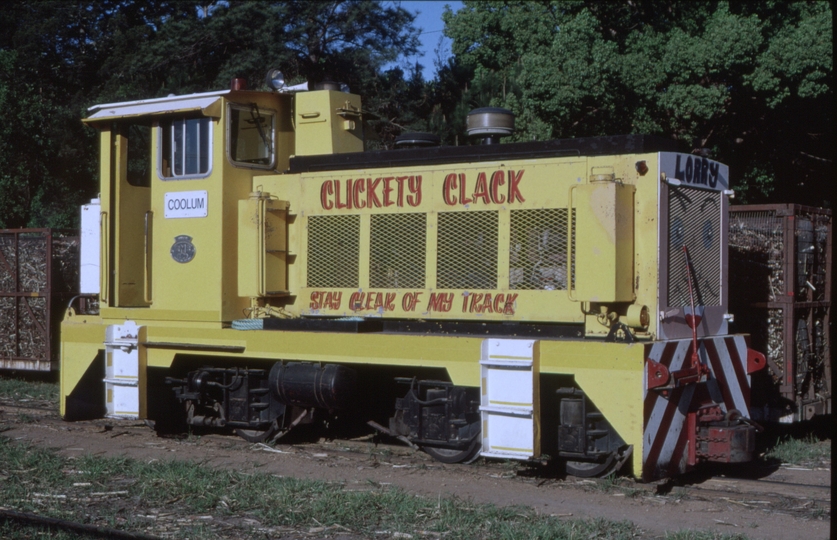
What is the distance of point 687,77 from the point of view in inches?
586

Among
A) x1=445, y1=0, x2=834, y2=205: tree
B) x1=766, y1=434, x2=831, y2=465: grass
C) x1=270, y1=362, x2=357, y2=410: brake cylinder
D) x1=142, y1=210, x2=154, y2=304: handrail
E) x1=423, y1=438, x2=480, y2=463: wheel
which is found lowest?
x1=766, y1=434, x2=831, y2=465: grass

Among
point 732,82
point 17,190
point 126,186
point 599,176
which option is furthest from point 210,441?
point 17,190

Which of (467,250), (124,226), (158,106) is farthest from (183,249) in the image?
(467,250)

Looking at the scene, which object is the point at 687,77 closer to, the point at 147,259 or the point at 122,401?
the point at 147,259

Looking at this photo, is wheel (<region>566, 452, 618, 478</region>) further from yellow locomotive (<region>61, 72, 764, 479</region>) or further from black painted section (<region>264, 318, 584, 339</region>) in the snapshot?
black painted section (<region>264, 318, 584, 339</region>)

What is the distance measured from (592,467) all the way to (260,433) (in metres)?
3.24

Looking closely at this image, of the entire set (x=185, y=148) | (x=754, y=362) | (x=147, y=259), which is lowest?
(x=754, y=362)

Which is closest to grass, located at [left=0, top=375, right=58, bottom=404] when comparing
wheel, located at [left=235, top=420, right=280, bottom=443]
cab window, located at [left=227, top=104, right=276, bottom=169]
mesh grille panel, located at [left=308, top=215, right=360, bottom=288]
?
wheel, located at [left=235, top=420, right=280, bottom=443]

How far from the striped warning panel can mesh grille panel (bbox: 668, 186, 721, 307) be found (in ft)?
1.32

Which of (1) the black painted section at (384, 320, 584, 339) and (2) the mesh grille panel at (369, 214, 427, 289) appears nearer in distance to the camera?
(1) the black painted section at (384, 320, 584, 339)

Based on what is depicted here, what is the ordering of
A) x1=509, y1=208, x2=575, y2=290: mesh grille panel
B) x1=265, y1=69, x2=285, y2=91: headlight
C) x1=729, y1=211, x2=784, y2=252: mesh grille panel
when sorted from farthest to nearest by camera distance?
x1=729, y1=211, x2=784, y2=252: mesh grille panel < x1=265, y1=69, x2=285, y2=91: headlight < x1=509, y1=208, x2=575, y2=290: mesh grille panel

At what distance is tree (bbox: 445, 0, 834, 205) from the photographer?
48.2 feet

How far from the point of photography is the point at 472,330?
7207 mm

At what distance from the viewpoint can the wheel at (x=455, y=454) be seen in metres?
7.26
